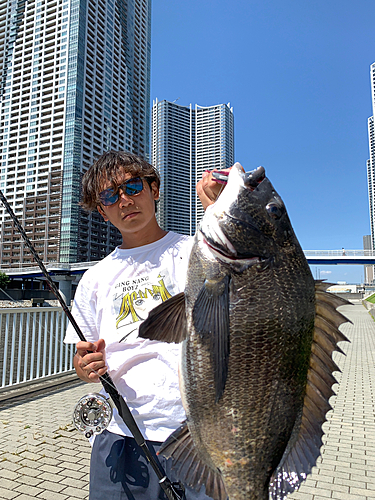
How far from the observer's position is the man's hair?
2.21m

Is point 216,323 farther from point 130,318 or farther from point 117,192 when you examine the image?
point 117,192

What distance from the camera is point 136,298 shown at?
2031mm

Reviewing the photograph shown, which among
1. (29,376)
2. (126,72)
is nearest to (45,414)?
(29,376)

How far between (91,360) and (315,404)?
1.13 metres

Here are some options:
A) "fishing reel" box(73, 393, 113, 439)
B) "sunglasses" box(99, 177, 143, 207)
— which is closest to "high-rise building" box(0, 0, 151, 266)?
"fishing reel" box(73, 393, 113, 439)

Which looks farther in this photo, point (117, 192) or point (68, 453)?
point (68, 453)

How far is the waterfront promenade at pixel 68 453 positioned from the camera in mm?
4055

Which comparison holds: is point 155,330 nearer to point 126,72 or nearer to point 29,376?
point 29,376

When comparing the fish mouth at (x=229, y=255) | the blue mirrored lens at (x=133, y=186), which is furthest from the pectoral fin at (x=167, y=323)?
the blue mirrored lens at (x=133, y=186)

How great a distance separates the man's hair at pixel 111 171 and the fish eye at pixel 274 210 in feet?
3.60

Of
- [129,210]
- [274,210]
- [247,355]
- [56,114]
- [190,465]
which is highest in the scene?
[56,114]

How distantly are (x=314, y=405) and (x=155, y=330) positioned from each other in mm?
706

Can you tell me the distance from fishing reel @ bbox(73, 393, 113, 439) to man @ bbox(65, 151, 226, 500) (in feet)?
0.30

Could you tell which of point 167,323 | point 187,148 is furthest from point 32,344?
point 187,148
